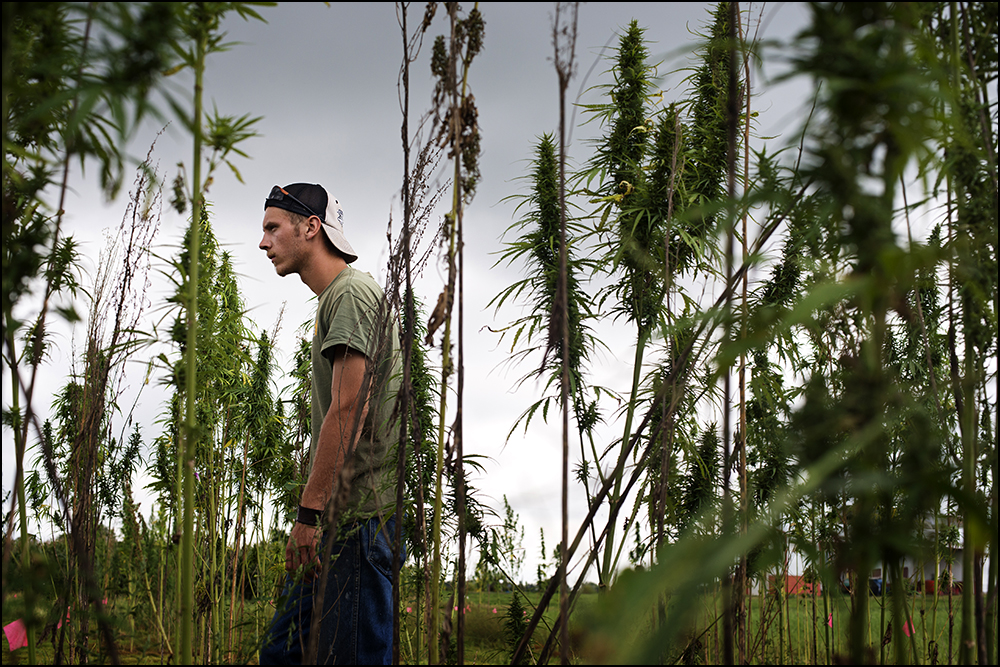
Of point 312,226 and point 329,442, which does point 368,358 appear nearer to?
point 329,442

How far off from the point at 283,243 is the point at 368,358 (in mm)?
937

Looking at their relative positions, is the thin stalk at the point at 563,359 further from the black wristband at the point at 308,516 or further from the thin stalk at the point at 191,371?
the black wristband at the point at 308,516

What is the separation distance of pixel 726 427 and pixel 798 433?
359 mm

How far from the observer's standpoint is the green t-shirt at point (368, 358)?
5.50 ft

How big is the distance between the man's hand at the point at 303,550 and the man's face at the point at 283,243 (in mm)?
923

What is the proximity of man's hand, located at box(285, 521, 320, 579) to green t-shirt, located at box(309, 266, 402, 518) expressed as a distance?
140 mm

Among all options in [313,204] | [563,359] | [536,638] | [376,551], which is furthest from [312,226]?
[536,638]

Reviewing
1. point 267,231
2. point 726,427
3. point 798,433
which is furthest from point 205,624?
point 798,433

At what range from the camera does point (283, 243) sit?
2387 millimetres

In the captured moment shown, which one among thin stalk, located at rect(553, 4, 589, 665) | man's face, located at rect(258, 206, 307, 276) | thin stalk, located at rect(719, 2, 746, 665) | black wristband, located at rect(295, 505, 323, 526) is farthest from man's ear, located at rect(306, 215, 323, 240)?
thin stalk, located at rect(719, 2, 746, 665)

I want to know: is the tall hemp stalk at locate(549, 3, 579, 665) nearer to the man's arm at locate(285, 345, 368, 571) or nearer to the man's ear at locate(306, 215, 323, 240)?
the man's arm at locate(285, 345, 368, 571)

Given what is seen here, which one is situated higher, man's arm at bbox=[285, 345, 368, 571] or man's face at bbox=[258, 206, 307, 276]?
man's face at bbox=[258, 206, 307, 276]

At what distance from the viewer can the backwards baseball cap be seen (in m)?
2.41

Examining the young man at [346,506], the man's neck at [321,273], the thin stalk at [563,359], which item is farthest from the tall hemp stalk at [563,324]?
the man's neck at [321,273]
